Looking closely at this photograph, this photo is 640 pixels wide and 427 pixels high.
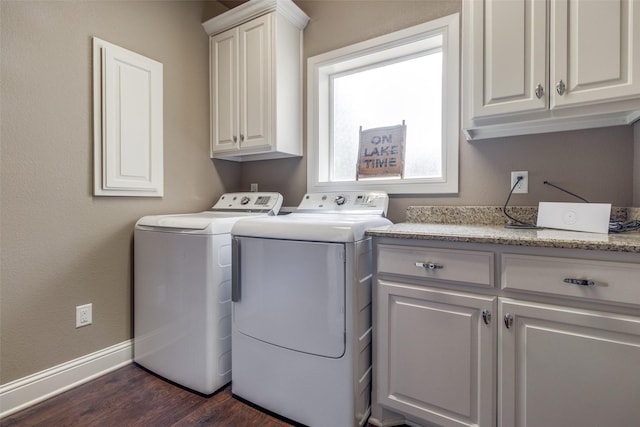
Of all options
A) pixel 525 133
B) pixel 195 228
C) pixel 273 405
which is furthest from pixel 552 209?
pixel 195 228

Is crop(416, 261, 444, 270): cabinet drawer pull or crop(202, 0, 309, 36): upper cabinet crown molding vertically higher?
crop(202, 0, 309, 36): upper cabinet crown molding

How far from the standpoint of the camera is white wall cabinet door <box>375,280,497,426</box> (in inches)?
Answer: 46.9

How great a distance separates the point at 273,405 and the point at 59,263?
133 cm

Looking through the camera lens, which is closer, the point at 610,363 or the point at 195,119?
the point at 610,363

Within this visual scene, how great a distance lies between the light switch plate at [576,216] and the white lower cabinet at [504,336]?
301 mm

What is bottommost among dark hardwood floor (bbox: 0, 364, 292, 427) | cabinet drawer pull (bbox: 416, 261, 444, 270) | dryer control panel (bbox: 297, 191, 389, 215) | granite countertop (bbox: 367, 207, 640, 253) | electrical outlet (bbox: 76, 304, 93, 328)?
dark hardwood floor (bbox: 0, 364, 292, 427)

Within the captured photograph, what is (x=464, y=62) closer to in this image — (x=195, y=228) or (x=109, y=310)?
(x=195, y=228)

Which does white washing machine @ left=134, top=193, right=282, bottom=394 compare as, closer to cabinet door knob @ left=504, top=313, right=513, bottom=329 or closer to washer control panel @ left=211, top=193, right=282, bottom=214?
washer control panel @ left=211, top=193, right=282, bottom=214

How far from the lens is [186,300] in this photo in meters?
1.68

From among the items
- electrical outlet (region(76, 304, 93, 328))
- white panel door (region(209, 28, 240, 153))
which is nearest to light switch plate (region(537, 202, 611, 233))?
white panel door (region(209, 28, 240, 153))

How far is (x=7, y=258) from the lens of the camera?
1.52 meters

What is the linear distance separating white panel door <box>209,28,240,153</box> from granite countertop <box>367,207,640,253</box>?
1.43m

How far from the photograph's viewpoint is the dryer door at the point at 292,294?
1330 mm

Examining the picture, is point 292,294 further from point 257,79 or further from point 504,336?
point 257,79
